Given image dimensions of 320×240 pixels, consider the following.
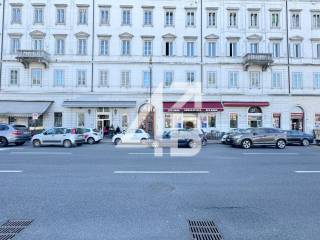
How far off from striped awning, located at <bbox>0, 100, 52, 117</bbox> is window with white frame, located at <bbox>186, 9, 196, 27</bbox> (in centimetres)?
1791

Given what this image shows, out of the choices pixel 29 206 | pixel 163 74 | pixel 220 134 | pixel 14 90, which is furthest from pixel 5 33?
pixel 29 206

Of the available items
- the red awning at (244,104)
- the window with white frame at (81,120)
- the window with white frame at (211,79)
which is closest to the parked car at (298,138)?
the red awning at (244,104)

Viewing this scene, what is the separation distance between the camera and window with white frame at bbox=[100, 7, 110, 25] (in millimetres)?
30769

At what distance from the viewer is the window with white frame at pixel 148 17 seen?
31047 mm

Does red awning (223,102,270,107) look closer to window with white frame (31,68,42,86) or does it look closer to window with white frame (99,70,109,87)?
window with white frame (99,70,109,87)

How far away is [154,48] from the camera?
30.7m

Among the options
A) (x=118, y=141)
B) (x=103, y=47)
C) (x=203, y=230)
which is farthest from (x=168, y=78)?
(x=203, y=230)

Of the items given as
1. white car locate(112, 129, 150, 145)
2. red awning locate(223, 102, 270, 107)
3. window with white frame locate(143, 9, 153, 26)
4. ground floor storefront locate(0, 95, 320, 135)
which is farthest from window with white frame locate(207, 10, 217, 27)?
white car locate(112, 129, 150, 145)

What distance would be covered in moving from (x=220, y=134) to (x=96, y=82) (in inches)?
579

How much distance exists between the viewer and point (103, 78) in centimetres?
3058

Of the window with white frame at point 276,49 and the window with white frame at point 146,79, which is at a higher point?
the window with white frame at point 276,49

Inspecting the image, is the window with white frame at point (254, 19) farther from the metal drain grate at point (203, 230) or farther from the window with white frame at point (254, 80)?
the metal drain grate at point (203, 230)

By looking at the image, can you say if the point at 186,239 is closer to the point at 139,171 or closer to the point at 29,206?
the point at 29,206

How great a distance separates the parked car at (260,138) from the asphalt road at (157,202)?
964 centimetres
